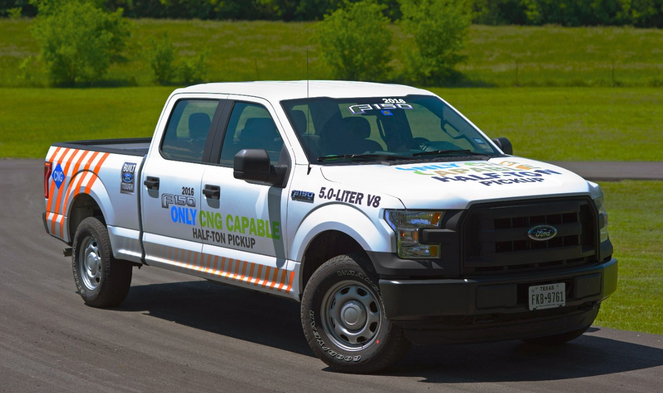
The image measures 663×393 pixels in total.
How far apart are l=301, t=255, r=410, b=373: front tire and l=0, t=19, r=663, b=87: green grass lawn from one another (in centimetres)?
6612

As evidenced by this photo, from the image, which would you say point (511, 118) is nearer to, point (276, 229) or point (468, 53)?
point (276, 229)

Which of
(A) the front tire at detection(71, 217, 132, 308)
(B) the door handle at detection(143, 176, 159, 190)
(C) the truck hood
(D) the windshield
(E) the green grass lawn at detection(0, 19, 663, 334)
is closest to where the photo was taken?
(C) the truck hood

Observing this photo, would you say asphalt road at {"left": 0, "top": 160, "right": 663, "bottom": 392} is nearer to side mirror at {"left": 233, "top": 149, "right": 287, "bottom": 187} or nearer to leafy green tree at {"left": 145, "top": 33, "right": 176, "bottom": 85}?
side mirror at {"left": 233, "top": 149, "right": 287, "bottom": 187}

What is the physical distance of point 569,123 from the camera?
1715 inches

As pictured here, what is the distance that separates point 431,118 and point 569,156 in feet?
73.7

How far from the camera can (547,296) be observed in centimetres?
703

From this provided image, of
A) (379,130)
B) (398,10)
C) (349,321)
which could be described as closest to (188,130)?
(379,130)

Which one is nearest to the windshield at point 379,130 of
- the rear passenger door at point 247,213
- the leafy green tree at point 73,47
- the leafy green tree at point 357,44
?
the rear passenger door at point 247,213

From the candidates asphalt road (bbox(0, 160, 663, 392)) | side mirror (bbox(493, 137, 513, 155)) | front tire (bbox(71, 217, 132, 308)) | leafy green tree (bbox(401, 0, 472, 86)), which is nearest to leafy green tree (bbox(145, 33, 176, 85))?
leafy green tree (bbox(401, 0, 472, 86))

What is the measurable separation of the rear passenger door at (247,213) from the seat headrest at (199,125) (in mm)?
321

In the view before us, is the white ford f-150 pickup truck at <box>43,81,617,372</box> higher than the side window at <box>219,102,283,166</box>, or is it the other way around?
the side window at <box>219,102,283,166</box>

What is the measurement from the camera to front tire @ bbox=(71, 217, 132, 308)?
31.7 feet

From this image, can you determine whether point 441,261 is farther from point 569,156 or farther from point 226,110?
point 569,156

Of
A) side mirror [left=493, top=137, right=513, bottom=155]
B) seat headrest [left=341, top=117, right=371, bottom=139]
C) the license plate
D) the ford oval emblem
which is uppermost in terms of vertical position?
seat headrest [left=341, top=117, right=371, bottom=139]
